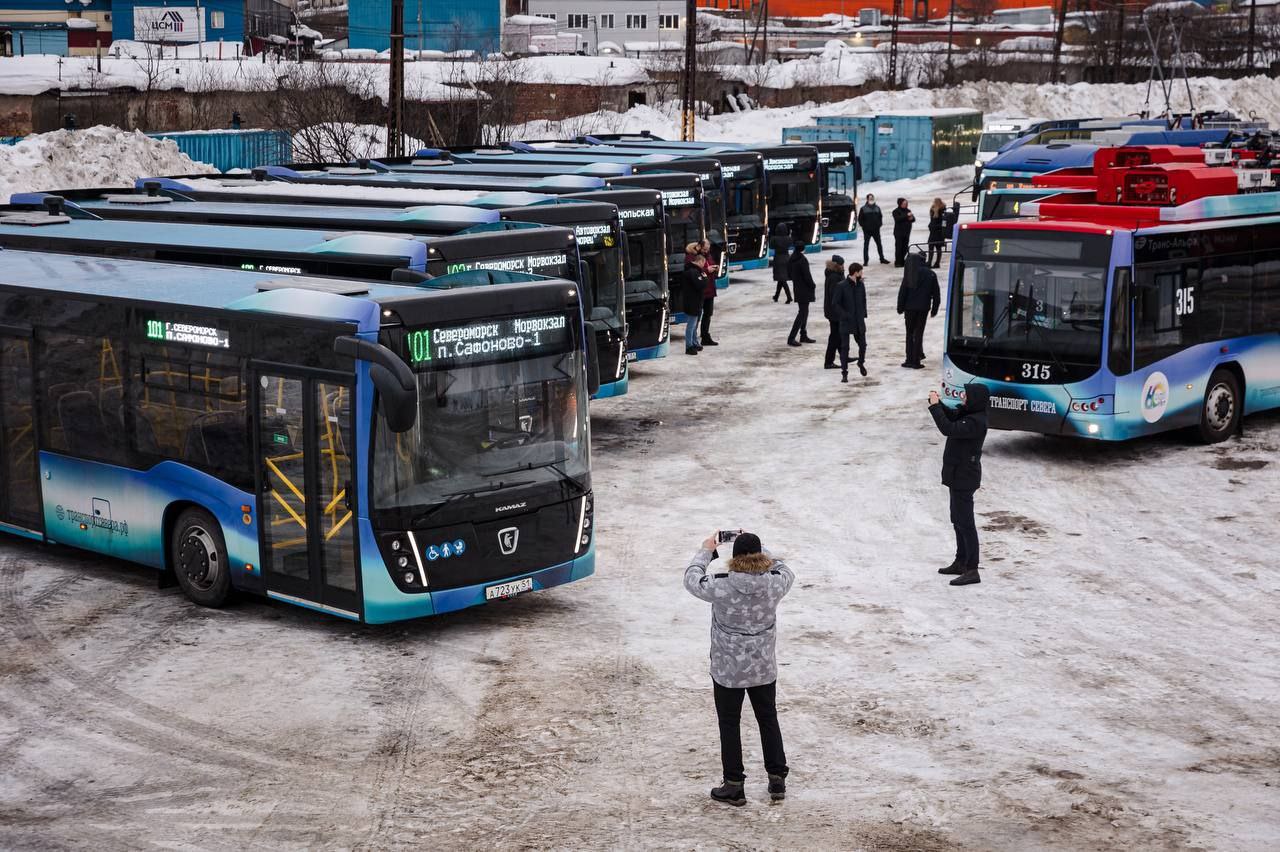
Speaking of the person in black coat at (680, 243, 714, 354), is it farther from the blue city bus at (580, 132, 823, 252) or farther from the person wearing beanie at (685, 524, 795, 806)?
the person wearing beanie at (685, 524, 795, 806)

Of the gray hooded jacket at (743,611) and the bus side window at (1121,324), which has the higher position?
the bus side window at (1121,324)

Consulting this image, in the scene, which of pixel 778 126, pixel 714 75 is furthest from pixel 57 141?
pixel 714 75

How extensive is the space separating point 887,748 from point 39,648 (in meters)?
6.69

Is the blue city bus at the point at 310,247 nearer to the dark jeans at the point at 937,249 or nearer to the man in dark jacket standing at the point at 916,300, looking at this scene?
the man in dark jacket standing at the point at 916,300

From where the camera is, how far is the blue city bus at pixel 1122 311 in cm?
1784

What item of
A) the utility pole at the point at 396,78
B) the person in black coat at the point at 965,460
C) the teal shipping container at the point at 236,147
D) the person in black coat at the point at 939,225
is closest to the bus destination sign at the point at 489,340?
the person in black coat at the point at 965,460

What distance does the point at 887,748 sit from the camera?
32.6 feet

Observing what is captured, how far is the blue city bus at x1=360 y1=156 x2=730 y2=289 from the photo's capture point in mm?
28875

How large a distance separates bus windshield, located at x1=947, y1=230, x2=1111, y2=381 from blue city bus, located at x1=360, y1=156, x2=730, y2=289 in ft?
34.6

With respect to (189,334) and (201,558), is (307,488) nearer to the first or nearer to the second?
(201,558)

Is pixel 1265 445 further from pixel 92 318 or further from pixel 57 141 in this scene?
pixel 57 141

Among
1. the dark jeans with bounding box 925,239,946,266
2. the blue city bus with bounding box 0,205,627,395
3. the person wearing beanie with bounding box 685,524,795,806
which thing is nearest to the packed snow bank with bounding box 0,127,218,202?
the blue city bus with bounding box 0,205,627,395

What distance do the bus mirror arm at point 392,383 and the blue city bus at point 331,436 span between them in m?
0.02

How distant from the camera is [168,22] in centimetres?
8250
